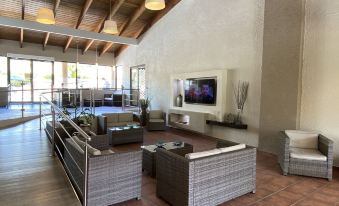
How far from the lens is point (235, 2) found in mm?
5535

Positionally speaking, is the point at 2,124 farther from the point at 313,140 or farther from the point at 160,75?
the point at 313,140

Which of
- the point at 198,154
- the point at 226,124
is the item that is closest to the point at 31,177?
the point at 198,154

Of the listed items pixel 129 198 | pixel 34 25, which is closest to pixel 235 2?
pixel 129 198

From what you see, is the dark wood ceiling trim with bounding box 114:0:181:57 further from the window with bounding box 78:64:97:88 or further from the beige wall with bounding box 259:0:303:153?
the beige wall with bounding box 259:0:303:153

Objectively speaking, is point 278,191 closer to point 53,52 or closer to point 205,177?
point 205,177

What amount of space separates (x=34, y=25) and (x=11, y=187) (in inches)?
273

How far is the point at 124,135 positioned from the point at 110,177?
2.89 meters

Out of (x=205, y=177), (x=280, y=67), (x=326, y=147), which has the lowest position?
(x=205, y=177)

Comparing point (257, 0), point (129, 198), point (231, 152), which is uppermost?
point (257, 0)

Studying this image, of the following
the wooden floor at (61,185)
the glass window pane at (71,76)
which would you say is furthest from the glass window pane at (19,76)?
the wooden floor at (61,185)

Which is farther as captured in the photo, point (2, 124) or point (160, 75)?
point (160, 75)

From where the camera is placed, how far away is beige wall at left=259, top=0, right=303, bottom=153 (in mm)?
4484

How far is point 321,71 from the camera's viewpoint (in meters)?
4.24

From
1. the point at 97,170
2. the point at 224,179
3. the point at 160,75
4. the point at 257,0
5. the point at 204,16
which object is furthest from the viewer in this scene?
the point at 160,75
